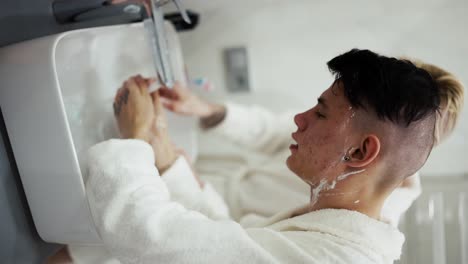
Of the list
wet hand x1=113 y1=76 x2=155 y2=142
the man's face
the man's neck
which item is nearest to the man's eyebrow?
the man's face

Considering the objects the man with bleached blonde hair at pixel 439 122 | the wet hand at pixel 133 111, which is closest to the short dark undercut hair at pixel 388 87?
the man with bleached blonde hair at pixel 439 122

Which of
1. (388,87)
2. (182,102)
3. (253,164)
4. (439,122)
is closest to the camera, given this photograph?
(388,87)

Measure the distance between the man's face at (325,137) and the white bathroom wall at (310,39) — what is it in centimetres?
39

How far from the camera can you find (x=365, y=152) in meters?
0.67

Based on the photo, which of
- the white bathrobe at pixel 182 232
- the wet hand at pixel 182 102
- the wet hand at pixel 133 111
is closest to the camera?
the white bathrobe at pixel 182 232

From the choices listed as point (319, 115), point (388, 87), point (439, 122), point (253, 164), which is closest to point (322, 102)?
point (319, 115)

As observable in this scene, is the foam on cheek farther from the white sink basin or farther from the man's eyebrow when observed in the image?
the white sink basin

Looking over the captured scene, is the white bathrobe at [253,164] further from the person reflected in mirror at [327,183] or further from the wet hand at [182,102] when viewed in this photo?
the person reflected in mirror at [327,183]

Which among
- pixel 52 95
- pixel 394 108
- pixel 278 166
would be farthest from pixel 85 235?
pixel 278 166

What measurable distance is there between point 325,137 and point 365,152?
69mm

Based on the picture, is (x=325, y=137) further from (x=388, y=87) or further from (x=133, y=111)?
(x=133, y=111)

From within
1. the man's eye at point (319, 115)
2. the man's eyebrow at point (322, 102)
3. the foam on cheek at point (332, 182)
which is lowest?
the foam on cheek at point (332, 182)

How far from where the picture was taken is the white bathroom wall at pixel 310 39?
120 cm

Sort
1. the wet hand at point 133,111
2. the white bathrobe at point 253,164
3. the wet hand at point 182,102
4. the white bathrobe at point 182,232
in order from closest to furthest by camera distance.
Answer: the white bathrobe at point 182,232 < the wet hand at point 133,111 < the wet hand at point 182,102 < the white bathrobe at point 253,164
